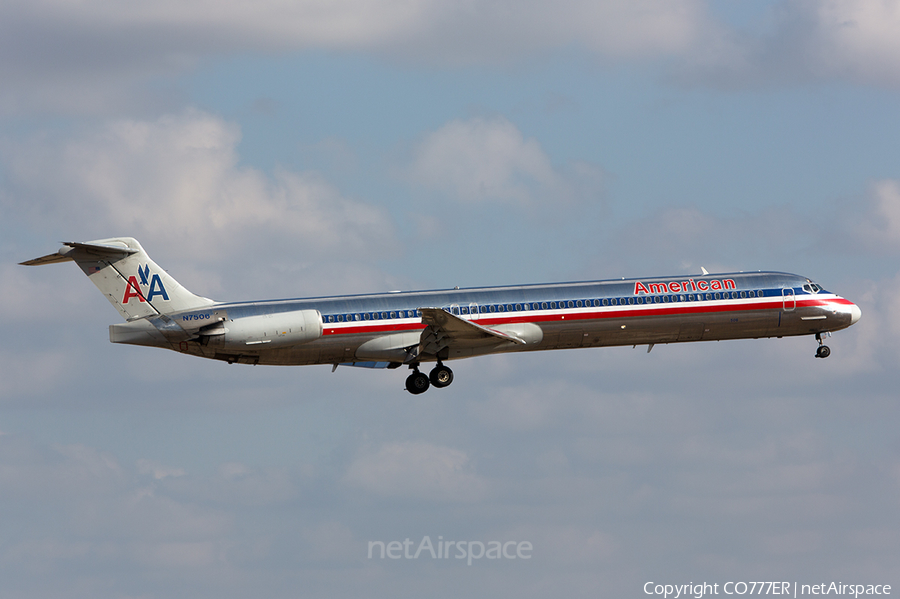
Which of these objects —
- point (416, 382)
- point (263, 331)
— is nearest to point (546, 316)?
point (416, 382)

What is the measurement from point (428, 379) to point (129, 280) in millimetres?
11858

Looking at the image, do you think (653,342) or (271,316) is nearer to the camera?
(271,316)

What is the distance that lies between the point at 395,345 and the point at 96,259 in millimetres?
11345

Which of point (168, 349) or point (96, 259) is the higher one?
point (96, 259)

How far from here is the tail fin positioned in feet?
145

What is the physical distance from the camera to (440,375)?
153ft

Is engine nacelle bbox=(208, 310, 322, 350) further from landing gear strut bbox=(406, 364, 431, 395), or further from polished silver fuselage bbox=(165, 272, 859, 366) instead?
→ landing gear strut bbox=(406, 364, 431, 395)

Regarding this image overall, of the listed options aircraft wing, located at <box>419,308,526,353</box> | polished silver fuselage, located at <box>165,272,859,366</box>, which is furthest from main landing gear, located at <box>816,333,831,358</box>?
aircraft wing, located at <box>419,308,526,353</box>

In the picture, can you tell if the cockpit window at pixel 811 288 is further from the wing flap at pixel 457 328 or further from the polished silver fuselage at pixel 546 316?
the wing flap at pixel 457 328

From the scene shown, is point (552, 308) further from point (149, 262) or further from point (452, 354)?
point (149, 262)

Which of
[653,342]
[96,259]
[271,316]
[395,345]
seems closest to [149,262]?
[96,259]

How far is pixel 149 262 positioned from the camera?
148ft

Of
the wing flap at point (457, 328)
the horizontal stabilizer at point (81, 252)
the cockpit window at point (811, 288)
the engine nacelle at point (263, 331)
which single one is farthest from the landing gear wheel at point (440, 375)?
the cockpit window at point (811, 288)

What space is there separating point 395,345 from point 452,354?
8.13 ft
